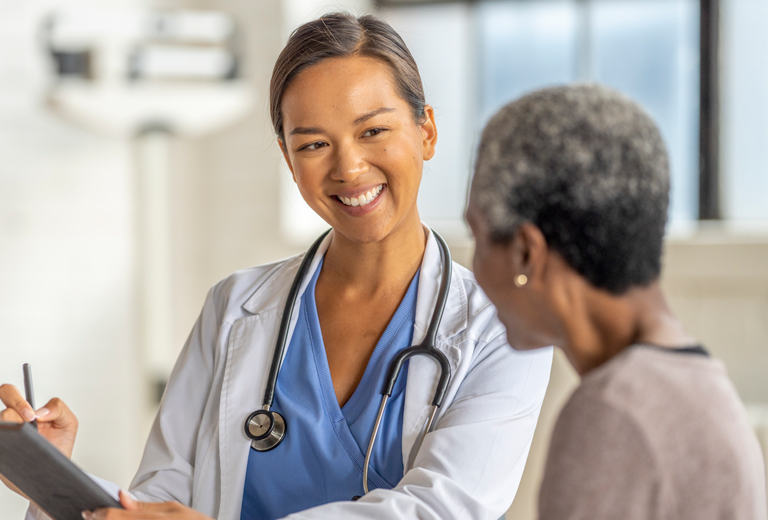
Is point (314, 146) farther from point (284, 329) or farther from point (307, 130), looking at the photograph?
point (284, 329)

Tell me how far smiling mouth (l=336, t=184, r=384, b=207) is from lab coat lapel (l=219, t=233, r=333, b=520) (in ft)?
0.53

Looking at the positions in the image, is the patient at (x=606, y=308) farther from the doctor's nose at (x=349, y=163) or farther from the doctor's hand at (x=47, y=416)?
the doctor's hand at (x=47, y=416)

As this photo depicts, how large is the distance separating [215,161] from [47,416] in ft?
7.36

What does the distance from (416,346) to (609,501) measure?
52cm

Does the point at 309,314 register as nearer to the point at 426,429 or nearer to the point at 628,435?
the point at 426,429

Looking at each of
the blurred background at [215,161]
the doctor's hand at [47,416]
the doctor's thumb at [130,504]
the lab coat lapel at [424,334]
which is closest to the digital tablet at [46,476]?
the doctor's thumb at [130,504]

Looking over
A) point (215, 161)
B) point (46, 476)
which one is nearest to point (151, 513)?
point (46, 476)

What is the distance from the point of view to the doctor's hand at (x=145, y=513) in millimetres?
883

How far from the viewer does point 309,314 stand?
1.19 meters

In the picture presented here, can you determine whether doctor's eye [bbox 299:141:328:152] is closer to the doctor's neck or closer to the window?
the doctor's neck

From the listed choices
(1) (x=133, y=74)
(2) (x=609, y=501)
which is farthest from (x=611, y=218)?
(1) (x=133, y=74)

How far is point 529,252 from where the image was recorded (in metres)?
0.64

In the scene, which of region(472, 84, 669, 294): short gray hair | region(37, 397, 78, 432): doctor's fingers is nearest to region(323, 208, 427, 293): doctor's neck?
region(37, 397, 78, 432): doctor's fingers

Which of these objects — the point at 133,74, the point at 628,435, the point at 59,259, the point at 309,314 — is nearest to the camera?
the point at 628,435
